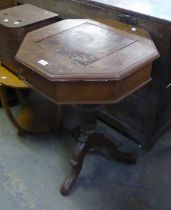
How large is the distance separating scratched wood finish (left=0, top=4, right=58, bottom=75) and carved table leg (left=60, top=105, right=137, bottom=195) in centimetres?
49

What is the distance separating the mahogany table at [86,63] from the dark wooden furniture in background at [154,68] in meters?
0.09

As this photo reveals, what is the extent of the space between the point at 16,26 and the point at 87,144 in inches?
29.9

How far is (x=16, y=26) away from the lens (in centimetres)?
151

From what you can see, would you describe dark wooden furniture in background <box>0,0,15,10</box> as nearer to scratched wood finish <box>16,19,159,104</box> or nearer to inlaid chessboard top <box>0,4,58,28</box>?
inlaid chessboard top <box>0,4,58,28</box>

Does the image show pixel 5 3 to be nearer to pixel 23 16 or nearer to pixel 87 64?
pixel 23 16

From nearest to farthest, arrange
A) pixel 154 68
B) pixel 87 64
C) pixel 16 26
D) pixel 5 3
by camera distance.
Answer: pixel 87 64 → pixel 154 68 → pixel 16 26 → pixel 5 3

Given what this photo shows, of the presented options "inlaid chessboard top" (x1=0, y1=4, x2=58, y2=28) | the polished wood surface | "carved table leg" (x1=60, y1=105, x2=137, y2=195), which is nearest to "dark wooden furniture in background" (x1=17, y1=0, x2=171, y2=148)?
"inlaid chessboard top" (x1=0, y1=4, x2=58, y2=28)

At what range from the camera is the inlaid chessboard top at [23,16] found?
61.1 inches

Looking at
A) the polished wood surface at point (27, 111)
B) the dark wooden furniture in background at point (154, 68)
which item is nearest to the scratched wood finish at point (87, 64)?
A: the dark wooden furniture in background at point (154, 68)

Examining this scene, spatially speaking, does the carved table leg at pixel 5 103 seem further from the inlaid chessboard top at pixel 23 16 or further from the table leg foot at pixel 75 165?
the table leg foot at pixel 75 165

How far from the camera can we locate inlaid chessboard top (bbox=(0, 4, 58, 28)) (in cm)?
155

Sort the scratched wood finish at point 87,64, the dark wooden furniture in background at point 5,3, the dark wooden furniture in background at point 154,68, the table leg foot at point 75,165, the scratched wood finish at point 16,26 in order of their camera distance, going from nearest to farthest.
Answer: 1. the scratched wood finish at point 87,64
2. the dark wooden furniture in background at point 154,68
3. the table leg foot at point 75,165
4. the scratched wood finish at point 16,26
5. the dark wooden furniture in background at point 5,3

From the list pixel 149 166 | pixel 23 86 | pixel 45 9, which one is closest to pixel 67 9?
pixel 45 9

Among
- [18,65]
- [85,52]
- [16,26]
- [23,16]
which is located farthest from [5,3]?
[85,52]
